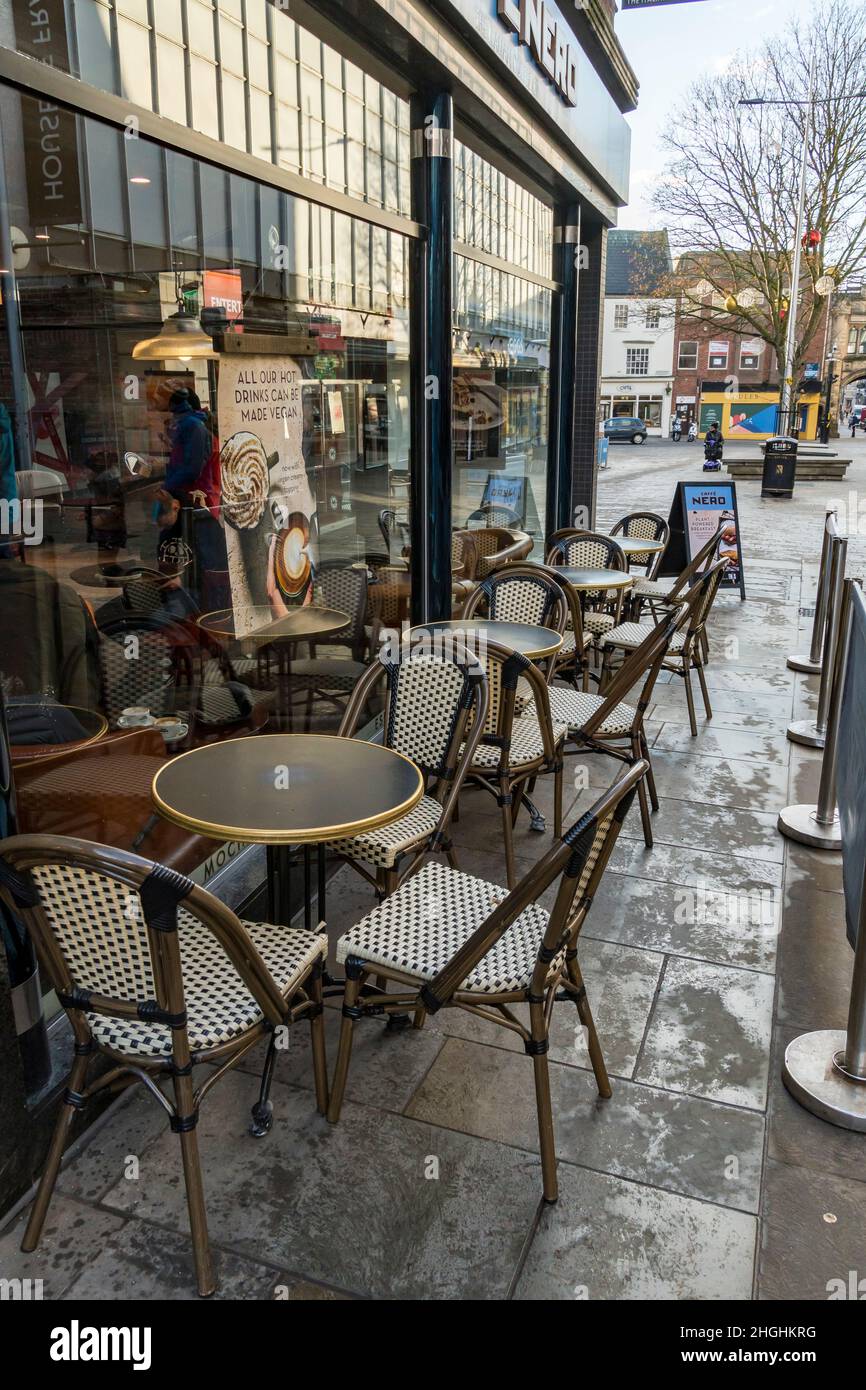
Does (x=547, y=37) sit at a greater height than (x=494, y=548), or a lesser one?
greater

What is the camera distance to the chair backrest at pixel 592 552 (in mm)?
7602

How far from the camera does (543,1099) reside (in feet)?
8.75

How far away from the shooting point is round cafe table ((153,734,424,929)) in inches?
114

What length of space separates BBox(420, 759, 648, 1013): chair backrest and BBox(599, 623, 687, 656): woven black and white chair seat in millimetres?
3885

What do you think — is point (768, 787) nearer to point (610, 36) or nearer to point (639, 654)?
point (639, 654)

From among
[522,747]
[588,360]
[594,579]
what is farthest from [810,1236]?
[588,360]

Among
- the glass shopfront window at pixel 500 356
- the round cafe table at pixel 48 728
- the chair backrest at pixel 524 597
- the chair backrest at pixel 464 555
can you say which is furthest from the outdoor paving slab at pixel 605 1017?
the glass shopfront window at pixel 500 356

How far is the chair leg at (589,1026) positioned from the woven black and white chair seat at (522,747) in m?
1.43

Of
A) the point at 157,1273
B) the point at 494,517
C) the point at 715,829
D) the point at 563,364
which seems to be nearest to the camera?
the point at 157,1273

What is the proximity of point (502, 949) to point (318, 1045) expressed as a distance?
→ 61 cm

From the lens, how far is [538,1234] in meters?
2.60

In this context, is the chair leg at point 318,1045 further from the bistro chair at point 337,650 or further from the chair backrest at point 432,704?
the bistro chair at point 337,650

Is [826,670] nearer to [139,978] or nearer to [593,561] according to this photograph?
[593,561]

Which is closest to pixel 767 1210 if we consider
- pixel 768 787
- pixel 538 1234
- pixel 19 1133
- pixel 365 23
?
pixel 538 1234
